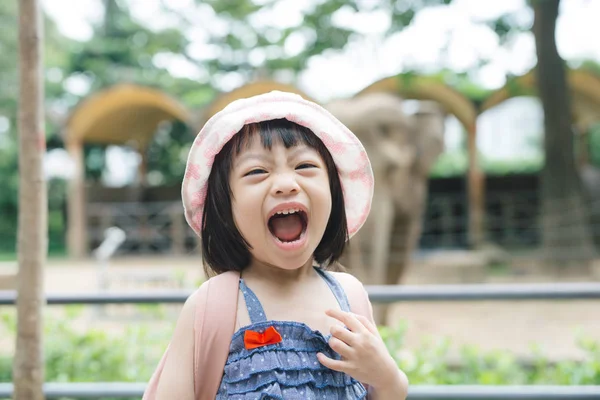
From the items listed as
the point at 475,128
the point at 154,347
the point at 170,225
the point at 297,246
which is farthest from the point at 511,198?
the point at 297,246

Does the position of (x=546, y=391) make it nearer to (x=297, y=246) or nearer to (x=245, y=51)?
(x=297, y=246)

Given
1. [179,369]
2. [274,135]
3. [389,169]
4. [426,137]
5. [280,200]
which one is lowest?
[179,369]

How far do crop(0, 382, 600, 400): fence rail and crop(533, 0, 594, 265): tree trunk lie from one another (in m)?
8.34

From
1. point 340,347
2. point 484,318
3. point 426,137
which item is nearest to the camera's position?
point 340,347

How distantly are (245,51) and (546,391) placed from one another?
1605 cm

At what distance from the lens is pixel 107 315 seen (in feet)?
20.4

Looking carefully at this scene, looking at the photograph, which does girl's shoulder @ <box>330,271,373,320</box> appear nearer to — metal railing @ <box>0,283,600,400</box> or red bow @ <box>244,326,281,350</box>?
red bow @ <box>244,326,281,350</box>

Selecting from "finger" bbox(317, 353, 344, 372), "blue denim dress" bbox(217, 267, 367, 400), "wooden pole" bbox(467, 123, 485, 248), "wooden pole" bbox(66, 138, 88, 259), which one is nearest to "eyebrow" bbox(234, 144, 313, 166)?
"blue denim dress" bbox(217, 267, 367, 400)

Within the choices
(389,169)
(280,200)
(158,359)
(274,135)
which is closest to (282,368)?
(280,200)

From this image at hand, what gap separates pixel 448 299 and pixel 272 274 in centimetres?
103

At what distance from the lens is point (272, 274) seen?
122 centimetres

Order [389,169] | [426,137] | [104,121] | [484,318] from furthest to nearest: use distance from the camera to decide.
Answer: [104,121], [484,318], [426,137], [389,169]

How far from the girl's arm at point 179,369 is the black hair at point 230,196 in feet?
0.51

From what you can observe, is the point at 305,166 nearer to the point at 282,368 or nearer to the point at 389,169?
the point at 282,368
